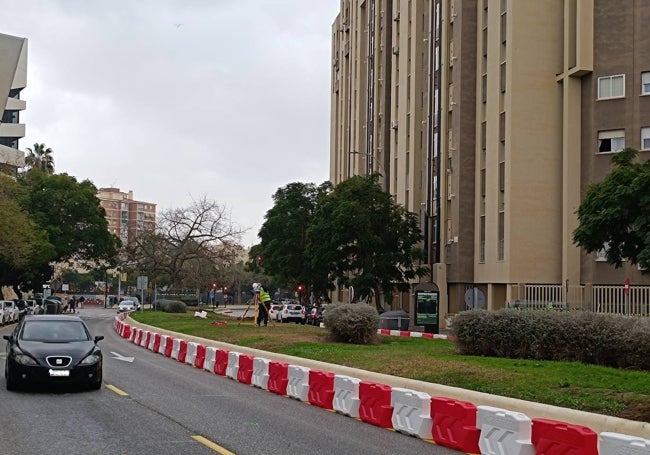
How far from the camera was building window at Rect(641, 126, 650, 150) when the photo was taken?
38.5 metres

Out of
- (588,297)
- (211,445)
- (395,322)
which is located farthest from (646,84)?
(211,445)

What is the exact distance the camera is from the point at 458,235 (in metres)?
45.4

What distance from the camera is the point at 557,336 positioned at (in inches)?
738

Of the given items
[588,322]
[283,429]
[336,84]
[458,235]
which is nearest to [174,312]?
[458,235]

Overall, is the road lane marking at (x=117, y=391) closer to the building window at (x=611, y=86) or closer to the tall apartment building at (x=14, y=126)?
the building window at (x=611, y=86)

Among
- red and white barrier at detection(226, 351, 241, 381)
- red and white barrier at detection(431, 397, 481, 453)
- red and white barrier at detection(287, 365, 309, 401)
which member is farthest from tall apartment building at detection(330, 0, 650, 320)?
red and white barrier at detection(431, 397, 481, 453)

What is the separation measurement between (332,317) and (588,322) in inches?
322

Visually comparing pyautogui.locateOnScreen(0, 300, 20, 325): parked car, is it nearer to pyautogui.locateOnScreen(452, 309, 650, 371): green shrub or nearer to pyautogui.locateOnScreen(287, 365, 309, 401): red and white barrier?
pyautogui.locateOnScreen(452, 309, 650, 371): green shrub

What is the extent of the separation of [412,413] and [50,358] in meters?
7.20

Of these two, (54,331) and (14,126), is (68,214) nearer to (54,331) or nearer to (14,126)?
(14,126)

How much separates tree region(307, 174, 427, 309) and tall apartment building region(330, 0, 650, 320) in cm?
218

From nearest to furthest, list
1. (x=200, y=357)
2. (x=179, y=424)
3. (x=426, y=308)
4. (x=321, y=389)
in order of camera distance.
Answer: (x=179, y=424)
(x=321, y=389)
(x=200, y=357)
(x=426, y=308)

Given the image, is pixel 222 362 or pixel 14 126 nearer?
pixel 222 362

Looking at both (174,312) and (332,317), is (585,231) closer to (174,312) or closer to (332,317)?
(332,317)
